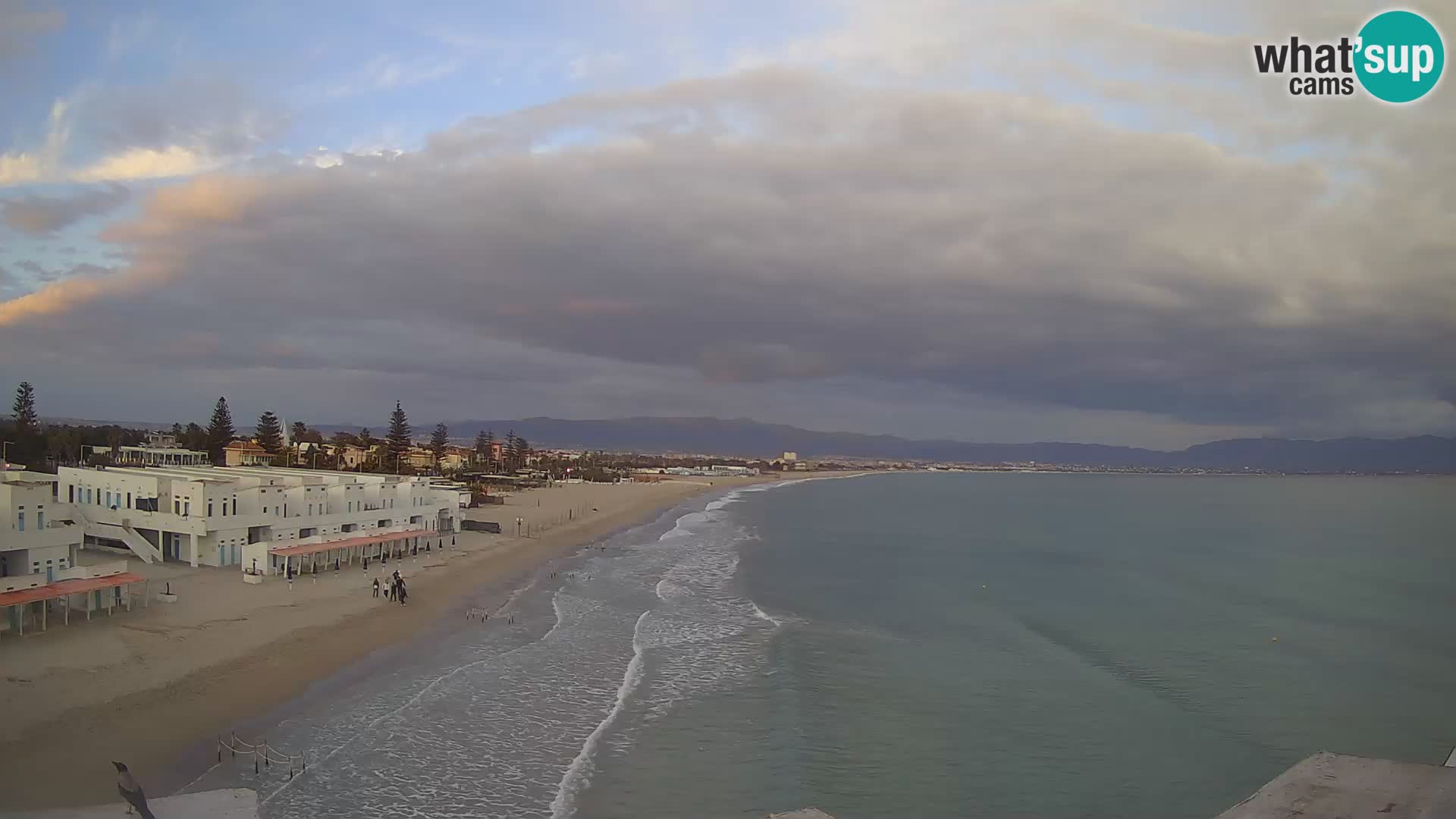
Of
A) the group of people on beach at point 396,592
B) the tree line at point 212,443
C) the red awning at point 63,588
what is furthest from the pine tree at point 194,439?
the red awning at point 63,588

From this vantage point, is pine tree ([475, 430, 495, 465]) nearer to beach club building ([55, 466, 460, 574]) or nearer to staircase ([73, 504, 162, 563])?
beach club building ([55, 466, 460, 574])

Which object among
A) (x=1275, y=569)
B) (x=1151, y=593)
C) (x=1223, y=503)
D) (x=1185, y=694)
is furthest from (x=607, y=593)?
(x=1223, y=503)

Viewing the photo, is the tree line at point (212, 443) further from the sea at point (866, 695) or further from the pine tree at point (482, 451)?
the sea at point (866, 695)

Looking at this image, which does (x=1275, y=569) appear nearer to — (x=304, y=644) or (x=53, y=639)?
(x=304, y=644)

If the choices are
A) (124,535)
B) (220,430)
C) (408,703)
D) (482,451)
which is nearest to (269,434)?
(220,430)

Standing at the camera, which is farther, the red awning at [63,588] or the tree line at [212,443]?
the tree line at [212,443]

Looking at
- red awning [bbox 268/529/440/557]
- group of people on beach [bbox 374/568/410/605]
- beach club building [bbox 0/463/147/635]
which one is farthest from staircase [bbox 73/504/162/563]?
group of people on beach [bbox 374/568/410/605]

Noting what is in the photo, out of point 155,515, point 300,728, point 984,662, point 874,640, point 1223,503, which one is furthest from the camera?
point 1223,503
